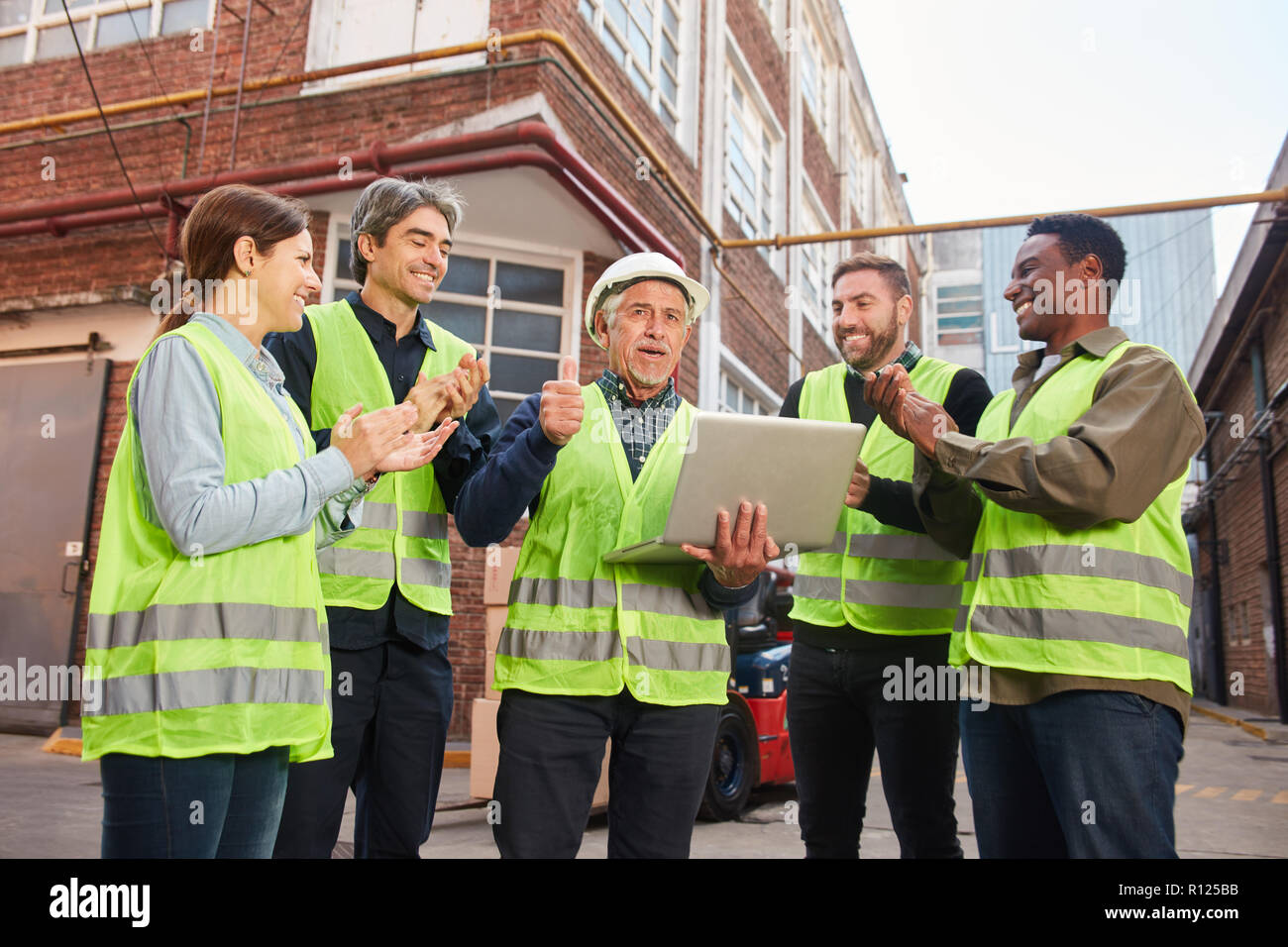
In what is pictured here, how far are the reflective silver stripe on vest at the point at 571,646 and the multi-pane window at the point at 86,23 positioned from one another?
9649 mm

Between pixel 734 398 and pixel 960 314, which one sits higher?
pixel 960 314

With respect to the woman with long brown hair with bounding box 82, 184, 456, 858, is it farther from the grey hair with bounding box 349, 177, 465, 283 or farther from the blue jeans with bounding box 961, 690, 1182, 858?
the blue jeans with bounding box 961, 690, 1182, 858

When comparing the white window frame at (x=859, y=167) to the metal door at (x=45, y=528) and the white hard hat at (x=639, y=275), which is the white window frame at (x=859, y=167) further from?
the white hard hat at (x=639, y=275)

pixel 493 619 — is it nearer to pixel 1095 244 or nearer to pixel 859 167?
pixel 1095 244

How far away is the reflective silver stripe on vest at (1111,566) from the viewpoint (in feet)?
7.17

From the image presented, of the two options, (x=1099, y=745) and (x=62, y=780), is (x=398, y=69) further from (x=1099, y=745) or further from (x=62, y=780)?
(x=1099, y=745)

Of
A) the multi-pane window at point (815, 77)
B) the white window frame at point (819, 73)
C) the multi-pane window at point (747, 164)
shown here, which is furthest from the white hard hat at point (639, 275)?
the multi-pane window at point (815, 77)

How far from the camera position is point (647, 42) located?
10766 millimetres

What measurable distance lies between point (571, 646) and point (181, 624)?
86 cm

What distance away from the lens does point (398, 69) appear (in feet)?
28.8

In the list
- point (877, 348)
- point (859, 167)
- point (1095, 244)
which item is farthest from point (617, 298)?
point (859, 167)

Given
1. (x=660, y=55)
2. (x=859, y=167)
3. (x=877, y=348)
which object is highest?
(x=859, y=167)

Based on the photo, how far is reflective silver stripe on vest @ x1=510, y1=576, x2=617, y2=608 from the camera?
2.31 meters
